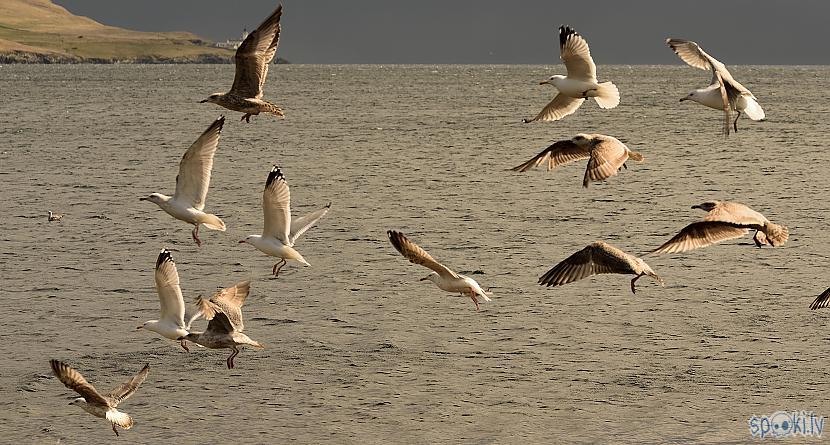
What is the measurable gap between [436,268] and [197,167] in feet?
15.3

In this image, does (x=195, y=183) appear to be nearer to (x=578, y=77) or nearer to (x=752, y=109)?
(x=578, y=77)

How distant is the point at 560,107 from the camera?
19406 mm

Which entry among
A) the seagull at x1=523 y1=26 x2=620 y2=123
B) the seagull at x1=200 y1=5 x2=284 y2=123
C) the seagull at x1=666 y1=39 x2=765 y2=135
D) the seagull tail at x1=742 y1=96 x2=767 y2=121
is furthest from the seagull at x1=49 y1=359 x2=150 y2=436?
the seagull tail at x1=742 y1=96 x2=767 y2=121

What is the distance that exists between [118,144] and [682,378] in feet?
179

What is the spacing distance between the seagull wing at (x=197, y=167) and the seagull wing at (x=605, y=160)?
4826 mm

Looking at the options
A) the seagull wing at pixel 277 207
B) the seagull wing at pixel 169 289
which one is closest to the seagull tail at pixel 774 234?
the seagull wing at pixel 277 207

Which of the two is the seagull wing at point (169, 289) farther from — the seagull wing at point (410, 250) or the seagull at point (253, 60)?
the seagull wing at point (410, 250)

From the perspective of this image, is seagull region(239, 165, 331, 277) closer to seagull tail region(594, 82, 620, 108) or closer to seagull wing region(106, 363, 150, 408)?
seagull wing region(106, 363, 150, 408)

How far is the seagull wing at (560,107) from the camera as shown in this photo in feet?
62.6

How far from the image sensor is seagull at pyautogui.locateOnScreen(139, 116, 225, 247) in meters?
17.0

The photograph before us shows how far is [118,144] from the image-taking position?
6988cm

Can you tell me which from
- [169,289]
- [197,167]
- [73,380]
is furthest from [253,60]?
[73,380]

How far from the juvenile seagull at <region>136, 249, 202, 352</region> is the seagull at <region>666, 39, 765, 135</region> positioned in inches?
271

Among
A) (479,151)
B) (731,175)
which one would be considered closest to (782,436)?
(731,175)
